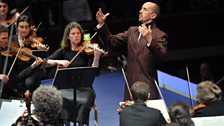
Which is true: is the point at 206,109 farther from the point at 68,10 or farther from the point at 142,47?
the point at 68,10

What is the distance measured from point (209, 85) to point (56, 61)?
5.79 feet

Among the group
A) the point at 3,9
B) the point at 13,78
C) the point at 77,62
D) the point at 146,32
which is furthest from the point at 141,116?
the point at 3,9

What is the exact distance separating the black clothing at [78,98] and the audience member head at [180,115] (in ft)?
5.78

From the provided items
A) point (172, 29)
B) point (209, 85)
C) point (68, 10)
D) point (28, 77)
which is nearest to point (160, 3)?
point (172, 29)

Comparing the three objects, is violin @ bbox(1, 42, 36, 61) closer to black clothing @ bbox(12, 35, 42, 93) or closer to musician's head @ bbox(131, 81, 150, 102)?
black clothing @ bbox(12, 35, 42, 93)

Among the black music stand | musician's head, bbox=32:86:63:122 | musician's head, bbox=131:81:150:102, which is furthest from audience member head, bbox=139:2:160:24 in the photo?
musician's head, bbox=32:86:63:122

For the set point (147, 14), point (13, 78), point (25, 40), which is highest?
point (147, 14)

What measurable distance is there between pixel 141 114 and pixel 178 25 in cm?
545

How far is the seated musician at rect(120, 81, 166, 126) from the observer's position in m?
4.12

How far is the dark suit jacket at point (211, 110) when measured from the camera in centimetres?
429

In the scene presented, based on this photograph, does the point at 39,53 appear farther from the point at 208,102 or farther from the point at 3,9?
the point at 208,102

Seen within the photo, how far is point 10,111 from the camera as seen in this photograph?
4543mm

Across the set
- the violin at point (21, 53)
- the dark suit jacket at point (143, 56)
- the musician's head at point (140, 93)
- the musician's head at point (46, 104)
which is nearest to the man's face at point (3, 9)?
the violin at point (21, 53)

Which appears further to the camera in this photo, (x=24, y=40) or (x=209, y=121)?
(x=24, y=40)
